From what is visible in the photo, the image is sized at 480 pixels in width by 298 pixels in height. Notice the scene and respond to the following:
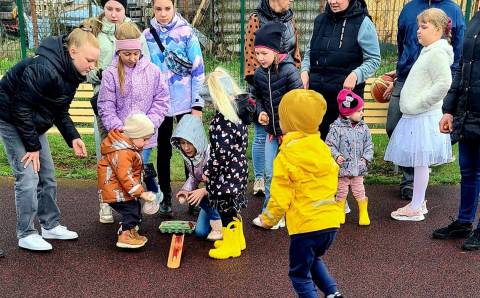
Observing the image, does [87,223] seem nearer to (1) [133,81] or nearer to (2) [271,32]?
(1) [133,81]

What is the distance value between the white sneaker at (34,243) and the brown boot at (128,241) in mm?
553

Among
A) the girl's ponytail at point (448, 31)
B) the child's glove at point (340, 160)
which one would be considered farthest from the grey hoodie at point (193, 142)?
the girl's ponytail at point (448, 31)

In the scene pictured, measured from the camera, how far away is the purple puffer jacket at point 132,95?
15.5 ft

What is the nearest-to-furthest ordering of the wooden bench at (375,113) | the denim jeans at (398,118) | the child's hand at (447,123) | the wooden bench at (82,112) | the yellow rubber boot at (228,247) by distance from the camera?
the yellow rubber boot at (228,247) < the child's hand at (447,123) < the denim jeans at (398,118) < the wooden bench at (375,113) < the wooden bench at (82,112)

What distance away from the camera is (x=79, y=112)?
7.38 meters

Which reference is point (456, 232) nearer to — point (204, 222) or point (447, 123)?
point (447, 123)

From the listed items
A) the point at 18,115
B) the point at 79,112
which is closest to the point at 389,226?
the point at 18,115

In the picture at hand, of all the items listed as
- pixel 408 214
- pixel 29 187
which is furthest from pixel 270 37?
pixel 29 187

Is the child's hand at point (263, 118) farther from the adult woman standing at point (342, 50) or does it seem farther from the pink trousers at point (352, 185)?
the pink trousers at point (352, 185)

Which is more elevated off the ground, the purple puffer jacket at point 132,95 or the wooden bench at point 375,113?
the purple puffer jacket at point 132,95

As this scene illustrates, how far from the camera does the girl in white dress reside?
195 inches

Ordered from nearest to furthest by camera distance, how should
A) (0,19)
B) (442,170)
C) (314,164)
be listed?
(314,164)
(442,170)
(0,19)

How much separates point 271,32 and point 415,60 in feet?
5.89

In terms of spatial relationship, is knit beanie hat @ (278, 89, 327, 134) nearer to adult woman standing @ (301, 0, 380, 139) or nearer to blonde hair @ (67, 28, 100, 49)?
blonde hair @ (67, 28, 100, 49)
